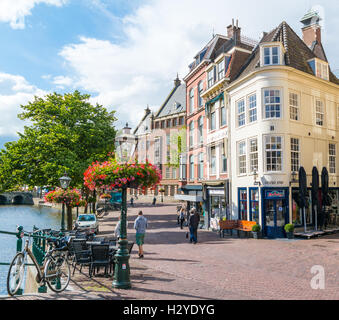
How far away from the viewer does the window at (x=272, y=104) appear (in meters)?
18.8

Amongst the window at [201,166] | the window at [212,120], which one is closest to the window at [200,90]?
the window at [212,120]

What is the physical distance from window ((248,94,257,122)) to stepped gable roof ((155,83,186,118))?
41.8 metres

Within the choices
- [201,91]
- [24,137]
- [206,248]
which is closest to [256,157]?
[206,248]

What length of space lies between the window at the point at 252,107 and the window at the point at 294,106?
2.25 meters

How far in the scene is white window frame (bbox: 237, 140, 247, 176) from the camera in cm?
2039

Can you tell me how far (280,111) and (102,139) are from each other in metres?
15.6

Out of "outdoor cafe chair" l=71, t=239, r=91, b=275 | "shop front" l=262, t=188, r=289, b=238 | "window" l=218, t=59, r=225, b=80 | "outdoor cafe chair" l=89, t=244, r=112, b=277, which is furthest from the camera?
"window" l=218, t=59, r=225, b=80

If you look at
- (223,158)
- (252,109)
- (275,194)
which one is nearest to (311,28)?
(252,109)

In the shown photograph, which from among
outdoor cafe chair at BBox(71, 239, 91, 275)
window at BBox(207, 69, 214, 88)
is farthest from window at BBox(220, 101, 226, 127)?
outdoor cafe chair at BBox(71, 239, 91, 275)

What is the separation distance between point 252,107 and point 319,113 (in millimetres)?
5180

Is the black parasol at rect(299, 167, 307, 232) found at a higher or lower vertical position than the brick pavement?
higher

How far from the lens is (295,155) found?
19203 millimetres

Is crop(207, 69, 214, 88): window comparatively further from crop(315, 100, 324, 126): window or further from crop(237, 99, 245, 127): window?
crop(315, 100, 324, 126): window

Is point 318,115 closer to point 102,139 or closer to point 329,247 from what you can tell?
point 329,247
